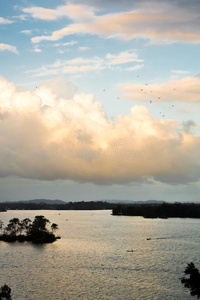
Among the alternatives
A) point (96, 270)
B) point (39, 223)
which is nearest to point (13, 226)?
point (39, 223)

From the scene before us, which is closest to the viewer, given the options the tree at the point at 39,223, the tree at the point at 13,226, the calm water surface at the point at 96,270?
the calm water surface at the point at 96,270

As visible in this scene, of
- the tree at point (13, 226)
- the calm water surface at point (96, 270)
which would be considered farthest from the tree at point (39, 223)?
the calm water surface at point (96, 270)

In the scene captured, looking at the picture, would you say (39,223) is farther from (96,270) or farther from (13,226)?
(96,270)

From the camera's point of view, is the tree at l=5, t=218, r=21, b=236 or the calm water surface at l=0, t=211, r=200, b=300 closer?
the calm water surface at l=0, t=211, r=200, b=300

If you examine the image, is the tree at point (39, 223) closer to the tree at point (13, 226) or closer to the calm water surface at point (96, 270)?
the tree at point (13, 226)

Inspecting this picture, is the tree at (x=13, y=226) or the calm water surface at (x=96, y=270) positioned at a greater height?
the tree at (x=13, y=226)

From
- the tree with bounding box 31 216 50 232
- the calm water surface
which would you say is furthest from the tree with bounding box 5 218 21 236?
the calm water surface

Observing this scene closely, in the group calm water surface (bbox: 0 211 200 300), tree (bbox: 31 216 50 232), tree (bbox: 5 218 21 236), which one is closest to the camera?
calm water surface (bbox: 0 211 200 300)

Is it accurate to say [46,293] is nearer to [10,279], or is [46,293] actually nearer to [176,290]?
[10,279]

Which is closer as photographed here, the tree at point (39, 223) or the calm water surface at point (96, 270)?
the calm water surface at point (96, 270)

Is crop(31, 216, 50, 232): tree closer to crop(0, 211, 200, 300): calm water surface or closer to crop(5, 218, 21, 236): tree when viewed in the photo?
crop(5, 218, 21, 236): tree

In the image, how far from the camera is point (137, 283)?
7512cm

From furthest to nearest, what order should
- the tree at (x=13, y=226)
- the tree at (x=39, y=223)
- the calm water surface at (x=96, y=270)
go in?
1. the tree at (x=13, y=226)
2. the tree at (x=39, y=223)
3. the calm water surface at (x=96, y=270)

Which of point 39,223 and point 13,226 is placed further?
point 13,226
